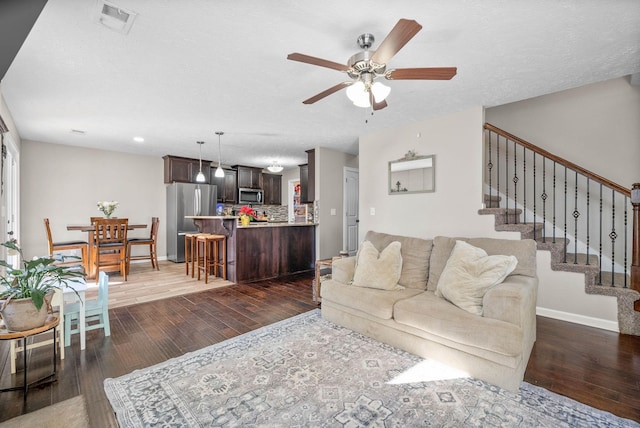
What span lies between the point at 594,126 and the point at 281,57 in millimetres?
3799

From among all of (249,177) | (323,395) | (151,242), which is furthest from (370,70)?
(249,177)

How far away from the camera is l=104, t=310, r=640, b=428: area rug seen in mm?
1529

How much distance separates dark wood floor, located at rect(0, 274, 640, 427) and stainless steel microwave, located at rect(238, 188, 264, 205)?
4210 mm

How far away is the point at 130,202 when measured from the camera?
6211mm

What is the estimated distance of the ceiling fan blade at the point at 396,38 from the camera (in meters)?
1.43

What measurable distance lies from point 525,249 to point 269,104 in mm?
3008

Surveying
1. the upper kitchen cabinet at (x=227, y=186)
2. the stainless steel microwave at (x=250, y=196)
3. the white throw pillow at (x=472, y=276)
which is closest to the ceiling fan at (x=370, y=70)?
the white throw pillow at (x=472, y=276)

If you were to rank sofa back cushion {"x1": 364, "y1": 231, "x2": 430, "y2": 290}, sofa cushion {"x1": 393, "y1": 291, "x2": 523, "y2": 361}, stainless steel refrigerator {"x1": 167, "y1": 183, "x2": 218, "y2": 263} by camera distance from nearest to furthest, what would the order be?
sofa cushion {"x1": 393, "y1": 291, "x2": 523, "y2": 361}
sofa back cushion {"x1": 364, "y1": 231, "x2": 430, "y2": 290}
stainless steel refrigerator {"x1": 167, "y1": 183, "x2": 218, "y2": 263}

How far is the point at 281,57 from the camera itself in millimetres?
2328

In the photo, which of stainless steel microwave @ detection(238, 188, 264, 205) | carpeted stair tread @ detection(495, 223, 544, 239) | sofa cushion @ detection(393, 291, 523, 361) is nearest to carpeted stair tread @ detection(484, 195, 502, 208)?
carpeted stair tread @ detection(495, 223, 544, 239)

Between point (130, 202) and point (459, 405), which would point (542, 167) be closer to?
point (459, 405)

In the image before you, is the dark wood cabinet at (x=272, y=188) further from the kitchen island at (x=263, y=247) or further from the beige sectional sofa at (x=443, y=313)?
the beige sectional sofa at (x=443, y=313)

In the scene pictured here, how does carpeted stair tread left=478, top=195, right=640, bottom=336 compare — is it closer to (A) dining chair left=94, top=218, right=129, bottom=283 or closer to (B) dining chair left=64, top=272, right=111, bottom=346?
(B) dining chair left=64, top=272, right=111, bottom=346

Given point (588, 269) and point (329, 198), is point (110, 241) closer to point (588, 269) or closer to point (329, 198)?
point (329, 198)
